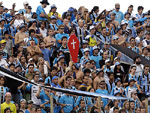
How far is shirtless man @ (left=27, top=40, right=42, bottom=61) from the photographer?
84.0 ft

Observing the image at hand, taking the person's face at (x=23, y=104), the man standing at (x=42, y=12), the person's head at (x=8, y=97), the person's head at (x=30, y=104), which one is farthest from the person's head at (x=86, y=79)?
the man standing at (x=42, y=12)

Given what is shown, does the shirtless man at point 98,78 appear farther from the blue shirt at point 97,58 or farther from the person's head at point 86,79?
the blue shirt at point 97,58

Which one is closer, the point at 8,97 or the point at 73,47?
the point at 8,97

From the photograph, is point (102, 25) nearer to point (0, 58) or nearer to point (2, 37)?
point (2, 37)

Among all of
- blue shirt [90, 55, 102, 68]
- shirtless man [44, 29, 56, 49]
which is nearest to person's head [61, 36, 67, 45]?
shirtless man [44, 29, 56, 49]

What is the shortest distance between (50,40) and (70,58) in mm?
1697

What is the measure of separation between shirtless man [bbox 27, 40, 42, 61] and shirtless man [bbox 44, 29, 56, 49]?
3.12ft

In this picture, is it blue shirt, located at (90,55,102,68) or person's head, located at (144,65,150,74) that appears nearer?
→ person's head, located at (144,65,150,74)

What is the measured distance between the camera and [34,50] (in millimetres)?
25875

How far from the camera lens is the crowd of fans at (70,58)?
2186 cm

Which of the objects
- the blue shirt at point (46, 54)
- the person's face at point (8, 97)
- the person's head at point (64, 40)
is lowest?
→ the person's face at point (8, 97)

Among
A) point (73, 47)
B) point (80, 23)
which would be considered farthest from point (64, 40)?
point (80, 23)

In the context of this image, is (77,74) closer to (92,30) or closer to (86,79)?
(86,79)

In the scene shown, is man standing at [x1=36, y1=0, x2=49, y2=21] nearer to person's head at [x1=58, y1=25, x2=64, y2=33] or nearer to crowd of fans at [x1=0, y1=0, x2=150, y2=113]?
crowd of fans at [x1=0, y1=0, x2=150, y2=113]
